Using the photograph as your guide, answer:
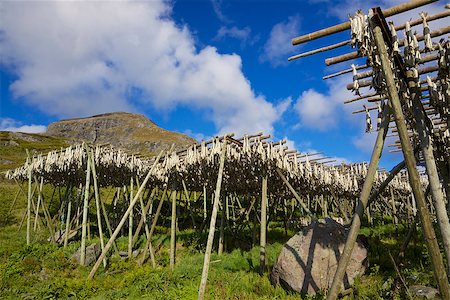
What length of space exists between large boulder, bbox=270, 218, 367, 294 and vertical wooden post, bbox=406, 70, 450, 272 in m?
3.28

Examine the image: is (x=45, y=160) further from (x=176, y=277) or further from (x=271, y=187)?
(x=271, y=187)

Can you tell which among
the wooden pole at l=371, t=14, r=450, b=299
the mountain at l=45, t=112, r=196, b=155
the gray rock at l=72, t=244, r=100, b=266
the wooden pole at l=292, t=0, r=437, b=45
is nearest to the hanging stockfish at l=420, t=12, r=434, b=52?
the wooden pole at l=292, t=0, r=437, b=45

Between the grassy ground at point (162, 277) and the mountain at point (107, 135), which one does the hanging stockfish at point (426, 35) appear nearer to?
the grassy ground at point (162, 277)

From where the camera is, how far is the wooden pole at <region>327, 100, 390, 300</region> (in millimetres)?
4238

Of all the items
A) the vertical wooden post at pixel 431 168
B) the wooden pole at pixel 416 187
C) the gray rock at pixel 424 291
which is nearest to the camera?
the wooden pole at pixel 416 187

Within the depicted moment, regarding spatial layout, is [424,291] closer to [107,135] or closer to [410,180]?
[410,180]

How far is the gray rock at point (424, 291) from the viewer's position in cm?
602

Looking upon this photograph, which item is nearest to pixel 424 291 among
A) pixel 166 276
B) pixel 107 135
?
pixel 166 276

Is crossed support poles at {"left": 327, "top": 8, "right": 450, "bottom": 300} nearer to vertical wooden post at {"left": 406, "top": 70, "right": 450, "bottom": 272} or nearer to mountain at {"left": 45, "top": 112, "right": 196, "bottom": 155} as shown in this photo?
vertical wooden post at {"left": 406, "top": 70, "right": 450, "bottom": 272}

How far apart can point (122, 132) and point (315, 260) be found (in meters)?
143

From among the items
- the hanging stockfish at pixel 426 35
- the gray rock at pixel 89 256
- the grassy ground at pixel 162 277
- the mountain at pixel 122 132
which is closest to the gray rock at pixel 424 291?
the grassy ground at pixel 162 277

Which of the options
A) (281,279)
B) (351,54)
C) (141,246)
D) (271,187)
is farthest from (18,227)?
(351,54)

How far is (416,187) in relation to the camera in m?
3.80

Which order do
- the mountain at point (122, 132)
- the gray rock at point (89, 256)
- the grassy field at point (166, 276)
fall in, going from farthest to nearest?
the mountain at point (122, 132) → the gray rock at point (89, 256) → the grassy field at point (166, 276)
